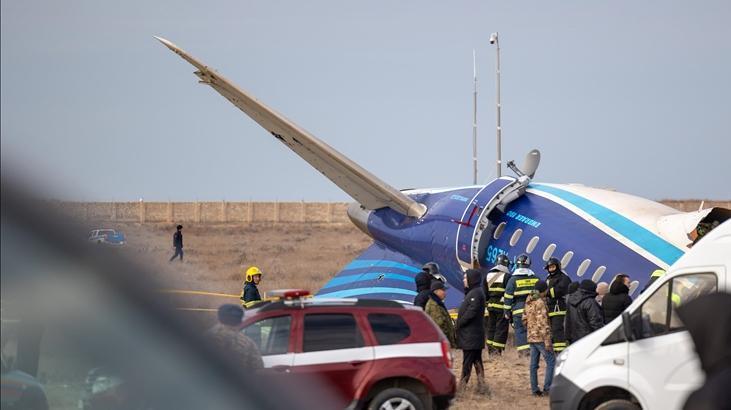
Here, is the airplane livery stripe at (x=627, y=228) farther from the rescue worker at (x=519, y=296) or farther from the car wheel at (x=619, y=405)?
the car wheel at (x=619, y=405)

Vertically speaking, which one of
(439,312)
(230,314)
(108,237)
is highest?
(108,237)

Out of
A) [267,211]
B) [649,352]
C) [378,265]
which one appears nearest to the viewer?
[649,352]

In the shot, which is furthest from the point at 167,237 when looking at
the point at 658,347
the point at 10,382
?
the point at 658,347

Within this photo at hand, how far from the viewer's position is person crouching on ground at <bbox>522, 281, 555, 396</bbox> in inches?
606

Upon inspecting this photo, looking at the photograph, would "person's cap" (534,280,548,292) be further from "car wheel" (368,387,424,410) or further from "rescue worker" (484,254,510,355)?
"car wheel" (368,387,424,410)

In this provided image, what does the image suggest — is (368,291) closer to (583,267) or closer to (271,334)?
(583,267)

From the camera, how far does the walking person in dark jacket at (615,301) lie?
53.5 ft

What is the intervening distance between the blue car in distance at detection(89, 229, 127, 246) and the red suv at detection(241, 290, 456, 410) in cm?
689

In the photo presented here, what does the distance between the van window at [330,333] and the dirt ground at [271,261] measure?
0.90 meters

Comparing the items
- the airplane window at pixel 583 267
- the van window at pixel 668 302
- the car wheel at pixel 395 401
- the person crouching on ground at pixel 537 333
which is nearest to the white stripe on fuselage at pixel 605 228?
the airplane window at pixel 583 267

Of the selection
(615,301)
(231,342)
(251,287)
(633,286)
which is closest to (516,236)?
(633,286)

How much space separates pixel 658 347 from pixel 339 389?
306 cm

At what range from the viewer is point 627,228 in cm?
2052

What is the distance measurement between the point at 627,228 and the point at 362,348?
33.9ft
